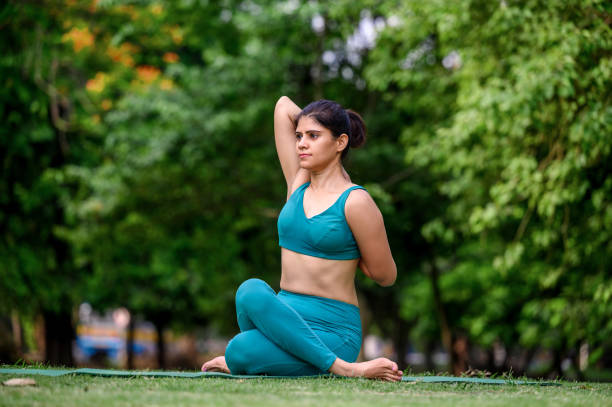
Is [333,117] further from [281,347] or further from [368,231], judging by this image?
[281,347]

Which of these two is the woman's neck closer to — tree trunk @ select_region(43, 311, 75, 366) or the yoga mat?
the yoga mat

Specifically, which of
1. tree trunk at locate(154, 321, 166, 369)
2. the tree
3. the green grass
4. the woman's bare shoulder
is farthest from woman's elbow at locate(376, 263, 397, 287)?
tree trunk at locate(154, 321, 166, 369)

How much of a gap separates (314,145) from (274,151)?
32.0 ft

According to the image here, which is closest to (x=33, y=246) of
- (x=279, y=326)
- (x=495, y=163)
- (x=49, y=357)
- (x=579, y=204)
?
(x=49, y=357)

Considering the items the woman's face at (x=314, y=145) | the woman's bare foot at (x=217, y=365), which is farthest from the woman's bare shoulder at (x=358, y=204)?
the woman's bare foot at (x=217, y=365)

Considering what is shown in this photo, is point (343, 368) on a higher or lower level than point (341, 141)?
lower

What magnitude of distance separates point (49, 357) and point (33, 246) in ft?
14.9

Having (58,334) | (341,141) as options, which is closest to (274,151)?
(58,334)

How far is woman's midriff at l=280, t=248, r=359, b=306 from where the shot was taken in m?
4.82

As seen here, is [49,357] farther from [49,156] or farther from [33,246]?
[49,156]

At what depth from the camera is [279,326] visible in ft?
→ 15.1

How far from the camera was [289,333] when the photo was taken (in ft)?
15.0

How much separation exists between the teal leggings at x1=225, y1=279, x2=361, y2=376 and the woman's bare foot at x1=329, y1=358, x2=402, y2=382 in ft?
0.19

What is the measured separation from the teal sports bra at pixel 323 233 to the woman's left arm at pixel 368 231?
0.15ft
